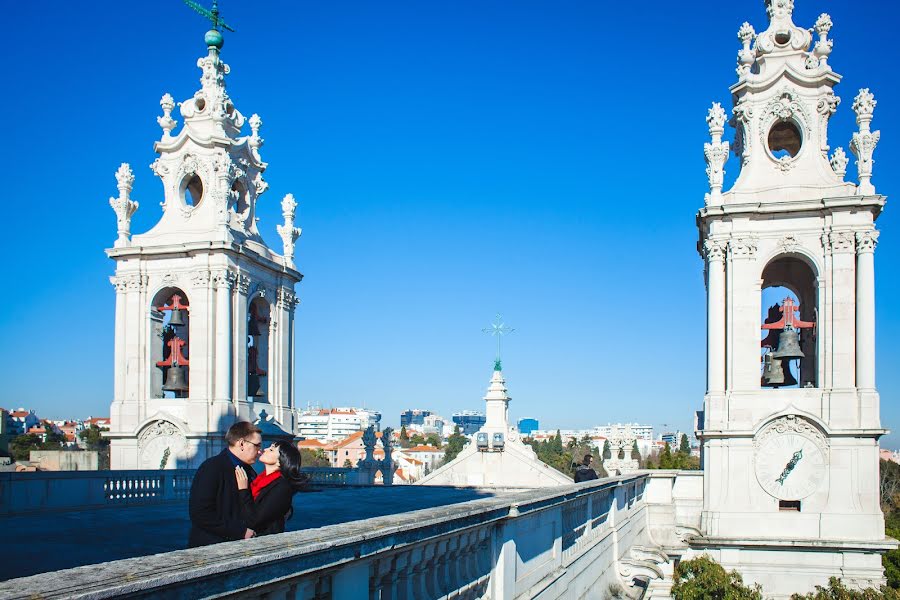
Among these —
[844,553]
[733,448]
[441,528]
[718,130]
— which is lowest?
[844,553]

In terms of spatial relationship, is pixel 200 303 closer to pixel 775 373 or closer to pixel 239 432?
pixel 775 373

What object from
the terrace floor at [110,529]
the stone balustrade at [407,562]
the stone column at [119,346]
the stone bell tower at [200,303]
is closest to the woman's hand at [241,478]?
the stone balustrade at [407,562]

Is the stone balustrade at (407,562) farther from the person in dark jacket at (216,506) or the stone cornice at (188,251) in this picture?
the stone cornice at (188,251)

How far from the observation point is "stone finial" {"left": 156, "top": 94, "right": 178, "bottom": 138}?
33375 mm

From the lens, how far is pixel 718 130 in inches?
1153

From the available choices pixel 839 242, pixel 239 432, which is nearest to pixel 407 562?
pixel 239 432

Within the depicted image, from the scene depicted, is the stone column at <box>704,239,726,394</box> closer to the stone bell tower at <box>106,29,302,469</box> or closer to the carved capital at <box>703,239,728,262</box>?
the carved capital at <box>703,239,728,262</box>

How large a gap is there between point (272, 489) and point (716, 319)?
23616 millimetres

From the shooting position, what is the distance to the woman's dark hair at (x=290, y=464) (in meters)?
6.16

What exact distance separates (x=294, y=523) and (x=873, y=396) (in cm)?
1854

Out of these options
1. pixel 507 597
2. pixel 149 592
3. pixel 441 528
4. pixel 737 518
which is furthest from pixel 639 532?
pixel 149 592

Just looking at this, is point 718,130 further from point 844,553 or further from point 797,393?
point 844,553

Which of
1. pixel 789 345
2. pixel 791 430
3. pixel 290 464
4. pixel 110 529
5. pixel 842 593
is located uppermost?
pixel 789 345

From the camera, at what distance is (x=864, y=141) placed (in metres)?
27.0
